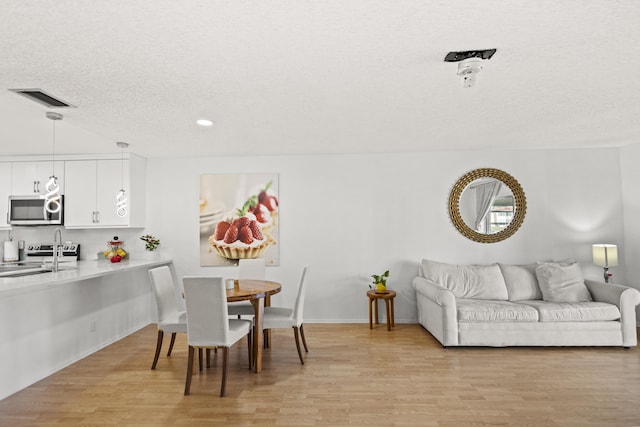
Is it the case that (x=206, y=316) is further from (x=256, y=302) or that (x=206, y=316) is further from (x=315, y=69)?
(x=315, y=69)

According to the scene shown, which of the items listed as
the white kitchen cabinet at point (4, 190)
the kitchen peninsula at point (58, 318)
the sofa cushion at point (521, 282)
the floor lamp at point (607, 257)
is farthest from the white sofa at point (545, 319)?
the white kitchen cabinet at point (4, 190)

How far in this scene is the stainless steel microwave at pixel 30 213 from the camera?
496cm

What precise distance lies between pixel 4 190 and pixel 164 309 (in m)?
3.34

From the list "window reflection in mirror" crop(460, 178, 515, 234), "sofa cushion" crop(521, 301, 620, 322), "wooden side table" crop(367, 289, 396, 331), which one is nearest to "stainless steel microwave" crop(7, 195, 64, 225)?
"wooden side table" crop(367, 289, 396, 331)

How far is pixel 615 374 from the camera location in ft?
10.8

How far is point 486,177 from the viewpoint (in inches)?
204

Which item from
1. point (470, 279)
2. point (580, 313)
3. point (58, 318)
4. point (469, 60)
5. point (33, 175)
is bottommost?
point (580, 313)

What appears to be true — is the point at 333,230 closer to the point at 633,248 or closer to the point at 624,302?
the point at 624,302

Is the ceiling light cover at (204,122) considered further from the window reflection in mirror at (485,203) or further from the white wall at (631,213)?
the white wall at (631,213)

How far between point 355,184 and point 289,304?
6.27ft

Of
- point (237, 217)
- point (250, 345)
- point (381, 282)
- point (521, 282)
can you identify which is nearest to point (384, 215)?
point (381, 282)

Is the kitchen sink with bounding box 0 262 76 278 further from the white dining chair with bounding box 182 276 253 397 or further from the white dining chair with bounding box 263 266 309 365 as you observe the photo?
the white dining chair with bounding box 263 266 309 365

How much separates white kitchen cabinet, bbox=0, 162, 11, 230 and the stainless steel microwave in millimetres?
97

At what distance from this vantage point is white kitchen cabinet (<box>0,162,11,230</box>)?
5062 mm
